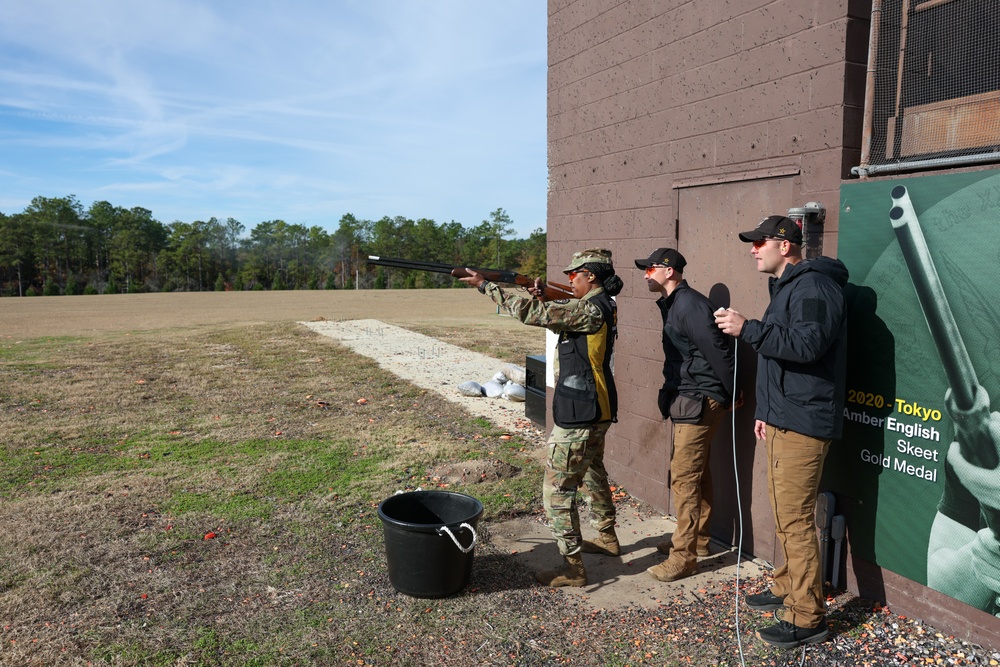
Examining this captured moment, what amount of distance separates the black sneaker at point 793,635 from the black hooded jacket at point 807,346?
3.51 ft

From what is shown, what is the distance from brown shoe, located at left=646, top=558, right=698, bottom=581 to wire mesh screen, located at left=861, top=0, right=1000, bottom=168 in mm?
2854

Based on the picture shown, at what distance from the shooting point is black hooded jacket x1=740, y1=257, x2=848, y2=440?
3549mm

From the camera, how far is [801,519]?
371 cm

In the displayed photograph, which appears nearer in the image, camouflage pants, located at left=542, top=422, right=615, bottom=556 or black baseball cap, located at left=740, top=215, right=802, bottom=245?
black baseball cap, located at left=740, top=215, right=802, bottom=245

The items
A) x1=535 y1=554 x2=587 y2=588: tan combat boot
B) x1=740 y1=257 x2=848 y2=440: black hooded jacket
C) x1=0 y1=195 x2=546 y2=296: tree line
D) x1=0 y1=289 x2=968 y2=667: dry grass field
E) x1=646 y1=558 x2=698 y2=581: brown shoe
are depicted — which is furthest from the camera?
x1=0 y1=195 x2=546 y2=296: tree line

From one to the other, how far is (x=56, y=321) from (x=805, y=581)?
32593 mm

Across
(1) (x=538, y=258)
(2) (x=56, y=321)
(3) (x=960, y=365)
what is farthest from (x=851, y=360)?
(1) (x=538, y=258)

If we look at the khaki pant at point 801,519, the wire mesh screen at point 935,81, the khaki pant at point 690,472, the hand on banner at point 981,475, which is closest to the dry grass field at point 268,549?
the khaki pant at point 801,519

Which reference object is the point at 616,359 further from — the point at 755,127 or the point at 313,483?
the point at 313,483

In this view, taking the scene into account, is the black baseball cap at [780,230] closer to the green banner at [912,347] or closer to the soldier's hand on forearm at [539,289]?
the green banner at [912,347]

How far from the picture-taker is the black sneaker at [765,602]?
404cm

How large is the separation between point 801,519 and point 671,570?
118 cm

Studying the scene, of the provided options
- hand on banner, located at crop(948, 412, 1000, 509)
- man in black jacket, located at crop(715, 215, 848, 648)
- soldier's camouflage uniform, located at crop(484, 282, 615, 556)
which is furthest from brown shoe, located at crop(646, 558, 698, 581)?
hand on banner, located at crop(948, 412, 1000, 509)

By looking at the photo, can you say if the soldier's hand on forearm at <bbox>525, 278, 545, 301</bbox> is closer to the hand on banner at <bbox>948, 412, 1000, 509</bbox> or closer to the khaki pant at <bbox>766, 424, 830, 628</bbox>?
the khaki pant at <bbox>766, 424, 830, 628</bbox>
